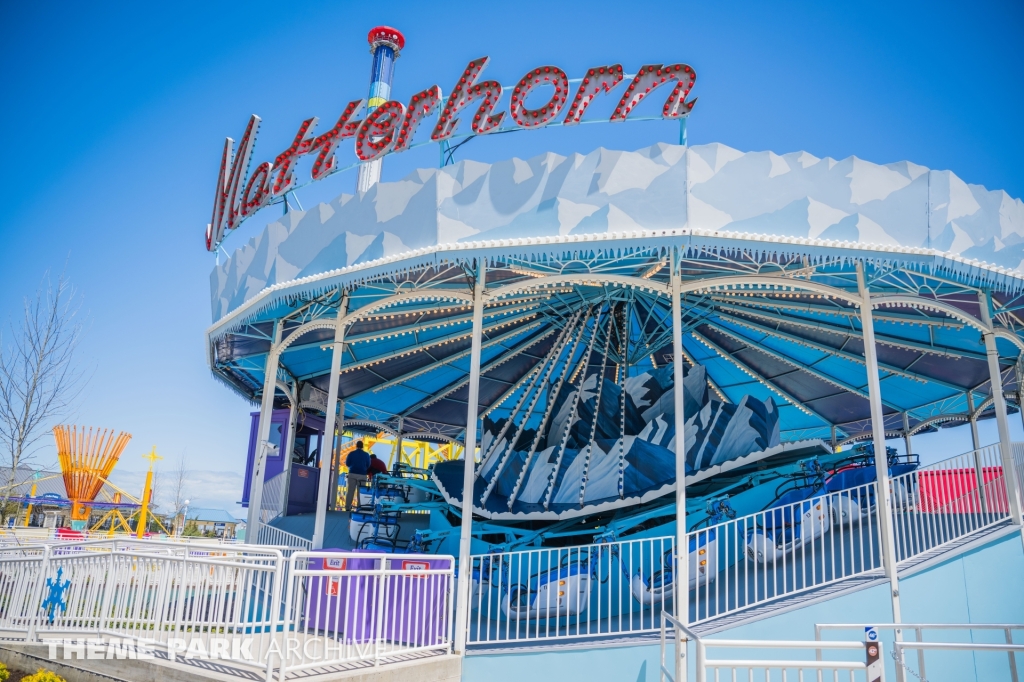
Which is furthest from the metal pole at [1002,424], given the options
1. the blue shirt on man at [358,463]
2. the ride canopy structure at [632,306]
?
the blue shirt on man at [358,463]

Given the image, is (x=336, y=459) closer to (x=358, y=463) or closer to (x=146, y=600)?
(x=358, y=463)

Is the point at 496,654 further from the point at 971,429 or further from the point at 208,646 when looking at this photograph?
the point at 971,429

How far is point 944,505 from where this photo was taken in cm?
1107

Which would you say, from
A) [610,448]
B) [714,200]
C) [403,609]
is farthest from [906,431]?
[403,609]

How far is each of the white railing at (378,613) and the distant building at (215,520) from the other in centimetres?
2745

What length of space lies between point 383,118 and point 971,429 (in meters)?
18.1

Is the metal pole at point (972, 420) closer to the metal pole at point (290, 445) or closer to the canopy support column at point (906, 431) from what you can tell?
the canopy support column at point (906, 431)

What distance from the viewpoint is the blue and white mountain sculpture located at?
1443cm

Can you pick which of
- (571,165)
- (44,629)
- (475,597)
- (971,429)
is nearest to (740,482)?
(475,597)

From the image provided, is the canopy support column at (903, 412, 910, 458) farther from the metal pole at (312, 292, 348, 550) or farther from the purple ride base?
the purple ride base

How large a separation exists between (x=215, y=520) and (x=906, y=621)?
33.0 meters

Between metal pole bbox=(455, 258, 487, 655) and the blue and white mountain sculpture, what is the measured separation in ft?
13.1

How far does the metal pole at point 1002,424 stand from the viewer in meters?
10.6

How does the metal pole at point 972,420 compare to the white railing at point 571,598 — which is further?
the metal pole at point 972,420
